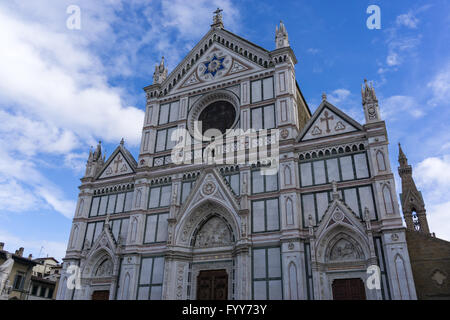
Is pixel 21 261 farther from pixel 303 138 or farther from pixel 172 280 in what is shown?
pixel 303 138

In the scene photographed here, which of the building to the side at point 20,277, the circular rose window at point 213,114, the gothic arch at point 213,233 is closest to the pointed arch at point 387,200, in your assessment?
the gothic arch at point 213,233

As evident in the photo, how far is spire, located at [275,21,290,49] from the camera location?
25.9 metres

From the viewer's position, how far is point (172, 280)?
2203 centimetres

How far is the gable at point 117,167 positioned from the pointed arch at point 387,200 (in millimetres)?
17710

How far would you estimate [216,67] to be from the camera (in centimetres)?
2809

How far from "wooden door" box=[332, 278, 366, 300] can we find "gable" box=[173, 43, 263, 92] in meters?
15.3

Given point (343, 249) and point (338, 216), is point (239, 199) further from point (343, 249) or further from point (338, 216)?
point (343, 249)

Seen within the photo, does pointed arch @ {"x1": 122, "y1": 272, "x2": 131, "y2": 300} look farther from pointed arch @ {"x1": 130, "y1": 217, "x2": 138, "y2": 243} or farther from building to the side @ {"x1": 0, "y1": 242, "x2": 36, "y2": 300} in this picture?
building to the side @ {"x1": 0, "y1": 242, "x2": 36, "y2": 300}

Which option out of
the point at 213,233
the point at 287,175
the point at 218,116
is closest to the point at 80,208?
the point at 213,233

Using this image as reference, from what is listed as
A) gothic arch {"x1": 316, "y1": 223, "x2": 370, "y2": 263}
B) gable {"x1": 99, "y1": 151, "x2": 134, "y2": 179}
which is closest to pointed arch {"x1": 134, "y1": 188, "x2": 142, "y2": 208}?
gable {"x1": 99, "y1": 151, "x2": 134, "y2": 179}

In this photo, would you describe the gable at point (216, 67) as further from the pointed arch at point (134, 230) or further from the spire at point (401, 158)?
the spire at point (401, 158)

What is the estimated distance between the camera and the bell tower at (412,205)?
127 ft
